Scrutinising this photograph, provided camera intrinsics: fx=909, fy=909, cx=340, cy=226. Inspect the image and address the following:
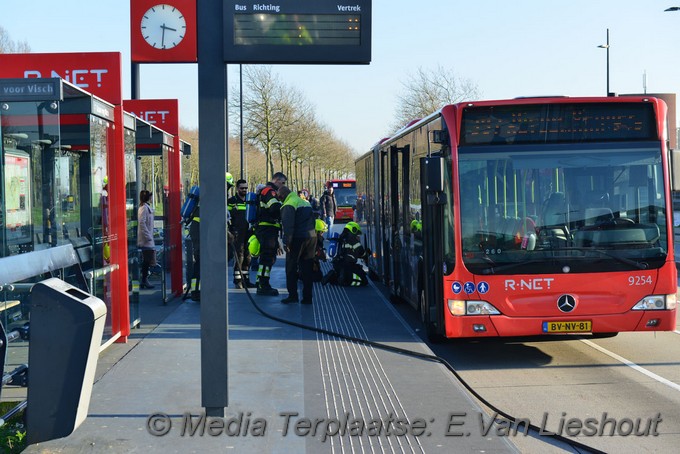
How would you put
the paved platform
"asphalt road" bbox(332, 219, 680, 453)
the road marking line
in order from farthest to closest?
1. the road marking line
2. "asphalt road" bbox(332, 219, 680, 453)
3. the paved platform

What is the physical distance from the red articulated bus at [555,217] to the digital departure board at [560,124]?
1cm

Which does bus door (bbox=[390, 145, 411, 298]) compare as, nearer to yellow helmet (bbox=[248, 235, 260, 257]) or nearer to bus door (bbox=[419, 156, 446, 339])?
bus door (bbox=[419, 156, 446, 339])

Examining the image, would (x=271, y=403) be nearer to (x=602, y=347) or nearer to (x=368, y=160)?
(x=602, y=347)

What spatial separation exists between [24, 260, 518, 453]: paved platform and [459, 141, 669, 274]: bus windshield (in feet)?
5.02

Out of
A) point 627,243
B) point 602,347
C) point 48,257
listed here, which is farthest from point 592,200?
point 48,257

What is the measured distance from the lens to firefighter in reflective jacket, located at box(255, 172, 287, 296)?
15.0 meters

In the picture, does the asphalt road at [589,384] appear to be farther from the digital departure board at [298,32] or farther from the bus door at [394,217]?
the digital departure board at [298,32]

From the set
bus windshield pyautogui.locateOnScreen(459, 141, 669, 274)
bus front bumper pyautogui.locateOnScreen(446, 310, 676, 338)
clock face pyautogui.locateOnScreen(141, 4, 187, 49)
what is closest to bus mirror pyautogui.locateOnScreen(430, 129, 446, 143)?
bus windshield pyautogui.locateOnScreen(459, 141, 669, 274)

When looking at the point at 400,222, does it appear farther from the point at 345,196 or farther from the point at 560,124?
the point at 345,196

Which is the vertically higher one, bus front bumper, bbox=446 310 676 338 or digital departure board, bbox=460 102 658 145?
digital departure board, bbox=460 102 658 145

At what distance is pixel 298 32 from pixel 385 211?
9.62m

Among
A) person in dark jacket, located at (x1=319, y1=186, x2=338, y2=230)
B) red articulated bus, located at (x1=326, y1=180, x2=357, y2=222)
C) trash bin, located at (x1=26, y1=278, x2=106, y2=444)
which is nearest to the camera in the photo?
trash bin, located at (x1=26, y1=278, x2=106, y2=444)

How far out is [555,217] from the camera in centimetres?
952

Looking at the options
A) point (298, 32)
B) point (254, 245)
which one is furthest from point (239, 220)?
point (298, 32)
